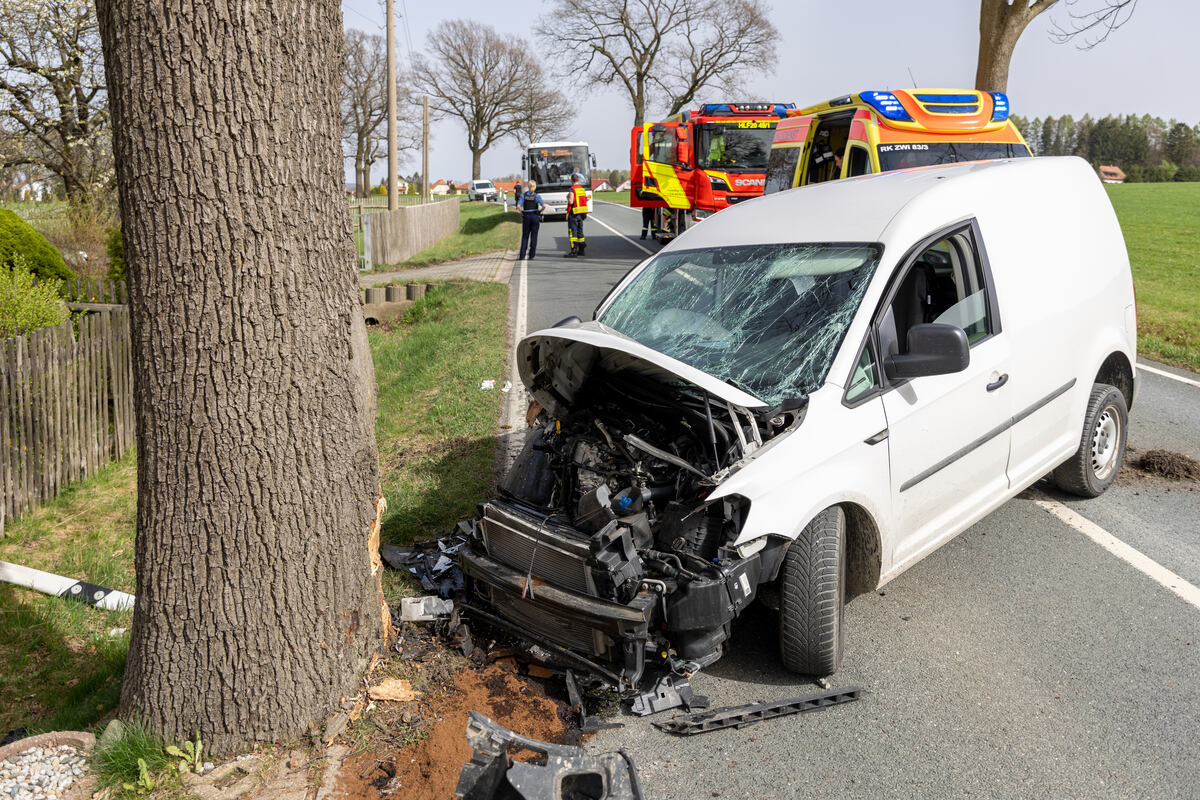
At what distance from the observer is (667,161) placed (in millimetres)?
20609

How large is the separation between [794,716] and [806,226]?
248cm

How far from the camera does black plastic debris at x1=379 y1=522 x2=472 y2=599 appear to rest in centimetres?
452

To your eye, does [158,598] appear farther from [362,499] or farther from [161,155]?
[161,155]

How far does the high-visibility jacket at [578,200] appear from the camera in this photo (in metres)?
20.6

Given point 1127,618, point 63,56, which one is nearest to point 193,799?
point 1127,618

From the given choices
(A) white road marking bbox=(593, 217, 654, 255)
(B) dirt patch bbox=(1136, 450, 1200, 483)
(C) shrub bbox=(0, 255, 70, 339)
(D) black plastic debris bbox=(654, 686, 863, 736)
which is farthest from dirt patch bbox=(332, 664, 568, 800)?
(A) white road marking bbox=(593, 217, 654, 255)

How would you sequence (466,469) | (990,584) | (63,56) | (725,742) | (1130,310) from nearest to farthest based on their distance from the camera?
(725,742) → (990,584) → (1130,310) → (466,469) → (63,56)

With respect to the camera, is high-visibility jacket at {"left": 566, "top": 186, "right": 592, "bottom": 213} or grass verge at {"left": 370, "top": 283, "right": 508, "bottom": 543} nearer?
grass verge at {"left": 370, "top": 283, "right": 508, "bottom": 543}

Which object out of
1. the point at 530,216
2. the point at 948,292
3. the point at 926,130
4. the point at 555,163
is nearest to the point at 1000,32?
the point at 926,130

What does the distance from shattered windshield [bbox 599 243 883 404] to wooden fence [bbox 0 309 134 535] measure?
3707 mm

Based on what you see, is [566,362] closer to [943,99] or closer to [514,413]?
[514,413]

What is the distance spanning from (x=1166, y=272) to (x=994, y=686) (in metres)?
18.3

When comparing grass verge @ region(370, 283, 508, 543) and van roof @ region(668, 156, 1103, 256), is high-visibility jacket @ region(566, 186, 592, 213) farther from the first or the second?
van roof @ region(668, 156, 1103, 256)

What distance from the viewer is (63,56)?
17547 millimetres
